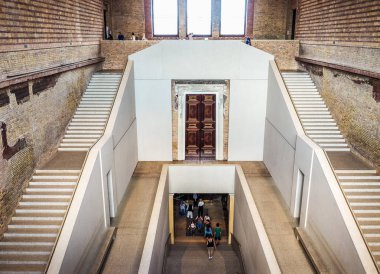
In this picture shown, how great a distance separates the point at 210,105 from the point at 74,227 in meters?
8.51

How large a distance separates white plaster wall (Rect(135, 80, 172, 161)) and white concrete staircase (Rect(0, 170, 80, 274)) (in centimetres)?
567

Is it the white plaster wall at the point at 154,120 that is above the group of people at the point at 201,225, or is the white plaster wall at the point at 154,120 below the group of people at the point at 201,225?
above

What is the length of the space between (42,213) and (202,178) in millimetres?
6828

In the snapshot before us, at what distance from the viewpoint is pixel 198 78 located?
1377 cm

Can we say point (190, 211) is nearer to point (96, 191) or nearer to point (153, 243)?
point (153, 243)

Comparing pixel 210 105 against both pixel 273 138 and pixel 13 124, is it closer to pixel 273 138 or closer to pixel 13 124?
pixel 273 138

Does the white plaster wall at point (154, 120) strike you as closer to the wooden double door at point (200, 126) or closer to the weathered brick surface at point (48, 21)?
the wooden double door at point (200, 126)

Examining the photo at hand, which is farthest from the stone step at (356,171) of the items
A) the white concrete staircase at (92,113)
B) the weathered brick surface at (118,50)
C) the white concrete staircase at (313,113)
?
the weathered brick surface at (118,50)

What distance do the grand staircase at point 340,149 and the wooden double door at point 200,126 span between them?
128 inches

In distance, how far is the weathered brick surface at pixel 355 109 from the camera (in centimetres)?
909

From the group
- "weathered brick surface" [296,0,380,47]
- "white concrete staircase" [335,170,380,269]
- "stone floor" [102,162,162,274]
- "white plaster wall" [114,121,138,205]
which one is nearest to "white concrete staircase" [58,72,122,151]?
"white plaster wall" [114,121,138,205]

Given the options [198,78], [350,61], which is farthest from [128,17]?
[350,61]

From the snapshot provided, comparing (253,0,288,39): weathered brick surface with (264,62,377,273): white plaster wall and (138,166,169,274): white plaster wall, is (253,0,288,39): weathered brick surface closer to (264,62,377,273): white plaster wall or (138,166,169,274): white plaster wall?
(264,62,377,273): white plaster wall

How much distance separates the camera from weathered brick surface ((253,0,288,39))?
1719 cm
